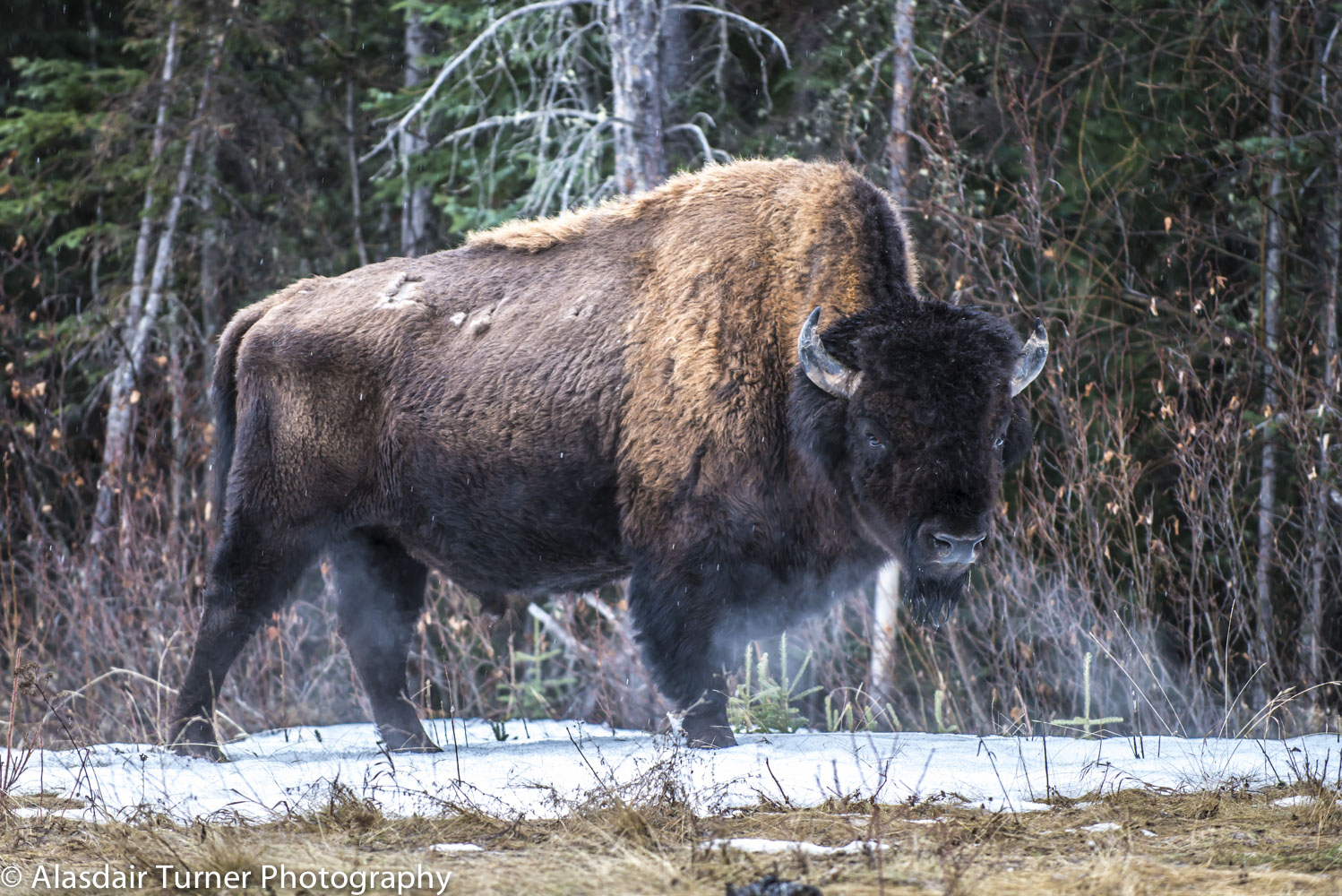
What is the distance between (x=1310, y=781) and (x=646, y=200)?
3811 mm

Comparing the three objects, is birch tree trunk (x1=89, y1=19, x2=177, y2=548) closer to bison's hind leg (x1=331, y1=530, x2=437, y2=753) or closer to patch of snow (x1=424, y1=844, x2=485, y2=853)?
bison's hind leg (x1=331, y1=530, x2=437, y2=753)

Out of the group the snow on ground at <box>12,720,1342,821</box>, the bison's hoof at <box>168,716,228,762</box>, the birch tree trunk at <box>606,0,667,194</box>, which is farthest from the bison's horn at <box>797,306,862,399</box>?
the birch tree trunk at <box>606,0,667,194</box>

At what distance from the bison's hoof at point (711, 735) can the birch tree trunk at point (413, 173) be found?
7419 mm

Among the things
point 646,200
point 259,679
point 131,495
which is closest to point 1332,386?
point 646,200

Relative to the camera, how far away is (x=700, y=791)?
3.92 metres

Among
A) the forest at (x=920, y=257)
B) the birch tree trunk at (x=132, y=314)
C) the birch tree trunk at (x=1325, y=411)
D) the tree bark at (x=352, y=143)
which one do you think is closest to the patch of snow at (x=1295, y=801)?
the forest at (x=920, y=257)

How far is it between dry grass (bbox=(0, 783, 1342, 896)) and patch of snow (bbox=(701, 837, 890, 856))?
0.12 ft

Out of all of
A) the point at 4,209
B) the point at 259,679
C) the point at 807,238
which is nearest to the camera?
the point at 807,238

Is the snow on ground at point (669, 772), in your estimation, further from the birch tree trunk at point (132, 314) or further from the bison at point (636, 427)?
the birch tree trunk at point (132, 314)

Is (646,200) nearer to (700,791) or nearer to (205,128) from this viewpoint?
(700,791)

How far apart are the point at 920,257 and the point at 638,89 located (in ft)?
8.23

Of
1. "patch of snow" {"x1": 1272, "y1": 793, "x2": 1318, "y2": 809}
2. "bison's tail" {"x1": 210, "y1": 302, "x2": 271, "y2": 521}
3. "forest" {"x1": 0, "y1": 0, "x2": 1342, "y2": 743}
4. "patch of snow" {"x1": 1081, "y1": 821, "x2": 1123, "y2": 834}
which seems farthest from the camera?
"forest" {"x1": 0, "y1": 0, "x2": 1342, "y2": 743}

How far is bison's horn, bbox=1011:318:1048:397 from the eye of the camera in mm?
5000

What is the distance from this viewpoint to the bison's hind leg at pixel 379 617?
6.05m
